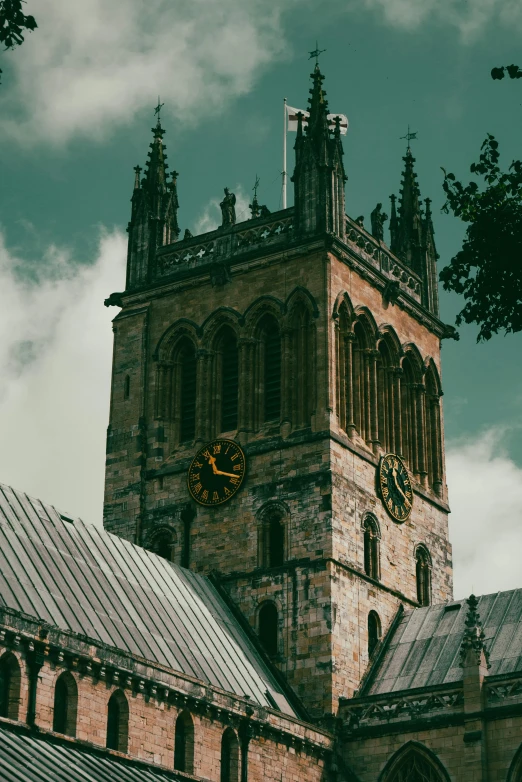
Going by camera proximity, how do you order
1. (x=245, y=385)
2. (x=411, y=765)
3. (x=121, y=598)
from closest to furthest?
(x=121, y=598), (x=411, y=765), (x=245, y=385)

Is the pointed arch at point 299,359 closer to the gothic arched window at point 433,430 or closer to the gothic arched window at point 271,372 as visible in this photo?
the gothic arched window at point 271,372

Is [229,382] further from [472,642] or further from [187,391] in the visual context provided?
[472,642]

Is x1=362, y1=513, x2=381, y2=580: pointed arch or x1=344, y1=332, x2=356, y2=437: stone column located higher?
x1=344, y1=332, x2=356, y2=437: stone column

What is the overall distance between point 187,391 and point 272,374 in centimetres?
399

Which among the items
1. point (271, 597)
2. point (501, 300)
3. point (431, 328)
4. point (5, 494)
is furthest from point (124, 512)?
point (501, 300)

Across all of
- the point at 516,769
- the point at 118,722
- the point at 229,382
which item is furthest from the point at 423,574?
the point at 118,722

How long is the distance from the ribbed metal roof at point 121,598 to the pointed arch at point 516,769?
799cm

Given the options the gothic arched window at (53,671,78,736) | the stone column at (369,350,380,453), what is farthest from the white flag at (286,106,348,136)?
the gothic arched window at (53,671,78,736)

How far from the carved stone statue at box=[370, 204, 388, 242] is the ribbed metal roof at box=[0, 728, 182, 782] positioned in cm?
2807

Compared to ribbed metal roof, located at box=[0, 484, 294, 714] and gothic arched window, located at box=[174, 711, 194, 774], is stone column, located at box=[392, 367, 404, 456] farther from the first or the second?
gothic arched window, located at box=[174, 711, 194, 774]

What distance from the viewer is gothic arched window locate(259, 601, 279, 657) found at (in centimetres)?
5825

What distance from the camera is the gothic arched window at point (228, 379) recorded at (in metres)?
63.2

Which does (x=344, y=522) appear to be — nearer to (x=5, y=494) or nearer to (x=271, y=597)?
(x=271, y=597)

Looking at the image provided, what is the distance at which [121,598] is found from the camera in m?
52.8
